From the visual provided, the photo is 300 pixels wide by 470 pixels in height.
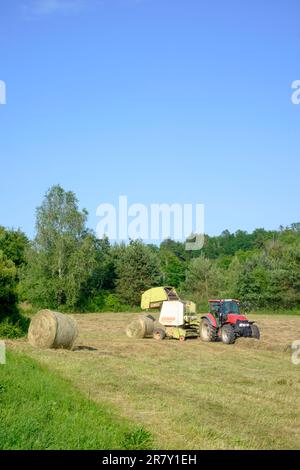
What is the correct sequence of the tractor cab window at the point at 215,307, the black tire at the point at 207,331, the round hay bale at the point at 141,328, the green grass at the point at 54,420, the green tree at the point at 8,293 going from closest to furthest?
the green grass at the point at 54,420, the green tree at the point at 8,293, the black tire at the point at 207,331, the tractor cab window at the point at 215,307, the round hay bale at the point at 141,328

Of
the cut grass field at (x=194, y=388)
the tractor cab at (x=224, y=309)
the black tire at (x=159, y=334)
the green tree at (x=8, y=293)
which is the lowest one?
the black tire at (x=159, y=334)

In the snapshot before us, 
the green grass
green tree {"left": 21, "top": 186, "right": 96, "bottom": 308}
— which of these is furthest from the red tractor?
green tree {"left": 21, "top": 186, "right": 96, "bottom": 308}

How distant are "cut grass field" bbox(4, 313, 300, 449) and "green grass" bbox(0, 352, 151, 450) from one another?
0.92 feet

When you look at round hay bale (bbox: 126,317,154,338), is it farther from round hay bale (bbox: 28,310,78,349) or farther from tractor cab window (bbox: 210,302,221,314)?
round hay bale (bbox: 28,310,78,349)

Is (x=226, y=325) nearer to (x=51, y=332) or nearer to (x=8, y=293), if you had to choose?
(x=51, y=332)

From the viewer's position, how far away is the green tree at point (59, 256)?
5025cm

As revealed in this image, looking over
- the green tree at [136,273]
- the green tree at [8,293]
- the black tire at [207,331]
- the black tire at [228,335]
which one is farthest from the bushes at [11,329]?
the green tree at [136,273]

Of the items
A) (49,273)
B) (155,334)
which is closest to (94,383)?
(155,334)

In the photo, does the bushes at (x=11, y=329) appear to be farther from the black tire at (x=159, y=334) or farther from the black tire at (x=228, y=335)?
the black tire at (x=228, y=335)

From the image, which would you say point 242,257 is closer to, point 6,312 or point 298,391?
point 6,312

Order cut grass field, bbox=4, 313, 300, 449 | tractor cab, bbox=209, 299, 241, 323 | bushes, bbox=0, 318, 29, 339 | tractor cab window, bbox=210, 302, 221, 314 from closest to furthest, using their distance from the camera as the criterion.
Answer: cut grass field, bbox=4, 313, 300, 449
bushes, bbox=0, 318, 29, 339
tractor cab, bbox=209, 299, 241, 323
tractor cab window, bbox=210, 302, 221, 314

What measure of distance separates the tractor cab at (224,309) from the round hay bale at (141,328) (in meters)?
2.92

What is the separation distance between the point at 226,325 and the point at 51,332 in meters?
7.89

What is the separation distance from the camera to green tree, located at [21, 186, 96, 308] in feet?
165
